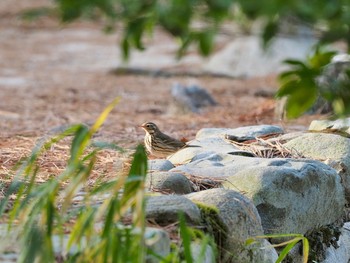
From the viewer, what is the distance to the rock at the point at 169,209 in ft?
13.1

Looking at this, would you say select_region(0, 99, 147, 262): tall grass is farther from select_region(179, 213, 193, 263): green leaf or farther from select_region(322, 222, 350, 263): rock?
select_region(322, 222, 350, 263): rock

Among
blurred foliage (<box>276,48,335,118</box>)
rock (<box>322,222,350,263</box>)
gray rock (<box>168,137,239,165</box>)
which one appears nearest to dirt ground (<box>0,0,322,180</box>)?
gray rock (<box>168,137,239,165</box>)

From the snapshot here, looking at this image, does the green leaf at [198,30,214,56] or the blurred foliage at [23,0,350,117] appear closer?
the blurred foliage at [23,0,350,117]

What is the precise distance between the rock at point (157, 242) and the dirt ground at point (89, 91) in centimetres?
95

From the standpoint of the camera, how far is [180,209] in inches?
156

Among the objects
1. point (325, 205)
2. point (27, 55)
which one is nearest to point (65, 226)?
point (325, 205)

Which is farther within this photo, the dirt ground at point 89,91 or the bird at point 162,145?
the dirt ground at point 89,91

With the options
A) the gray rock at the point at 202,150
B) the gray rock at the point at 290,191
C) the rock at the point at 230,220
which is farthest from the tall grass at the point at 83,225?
the gray rock at the point at 202,150

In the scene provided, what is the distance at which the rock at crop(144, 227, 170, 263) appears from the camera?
363cm

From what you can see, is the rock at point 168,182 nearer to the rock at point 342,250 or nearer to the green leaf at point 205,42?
the rock at point 342,250

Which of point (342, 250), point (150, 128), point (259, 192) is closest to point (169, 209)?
point (259, 192)

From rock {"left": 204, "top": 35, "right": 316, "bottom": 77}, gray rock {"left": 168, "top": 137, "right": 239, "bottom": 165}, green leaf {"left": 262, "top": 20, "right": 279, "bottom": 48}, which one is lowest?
rock {"left": 204, "top": 35, "right": 316, "bottom": 77}

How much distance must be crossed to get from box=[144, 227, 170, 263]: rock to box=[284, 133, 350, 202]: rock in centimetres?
217

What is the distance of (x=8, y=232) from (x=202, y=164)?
1824mm
